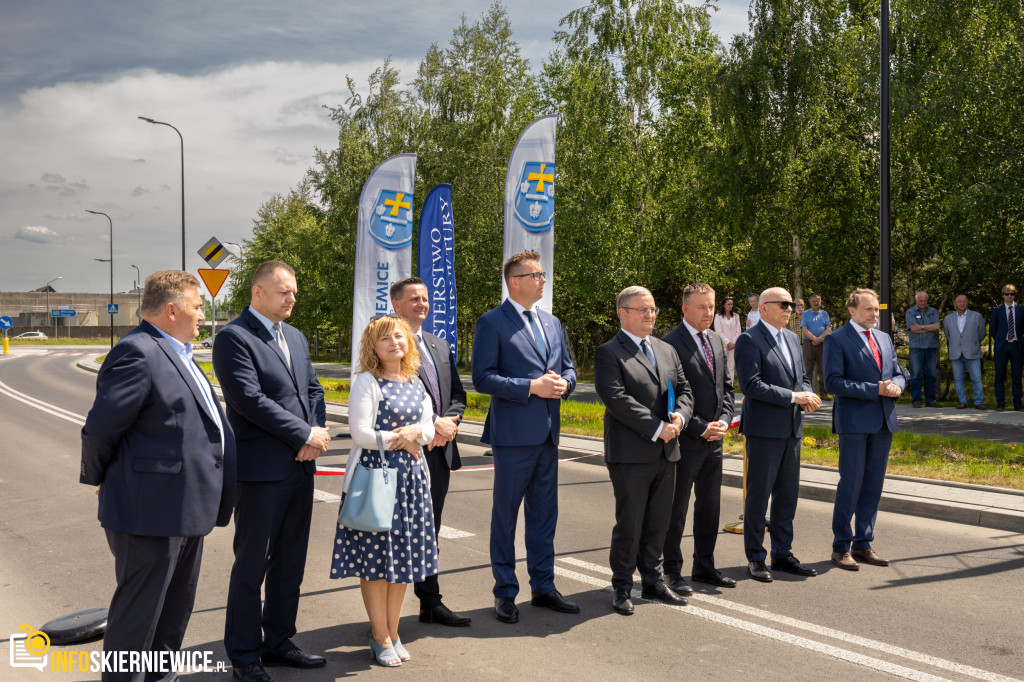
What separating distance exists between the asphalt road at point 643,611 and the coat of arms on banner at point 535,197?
4517mm

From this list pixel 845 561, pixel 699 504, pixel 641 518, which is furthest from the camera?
pixel 845 561

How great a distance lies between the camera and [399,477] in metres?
4.16

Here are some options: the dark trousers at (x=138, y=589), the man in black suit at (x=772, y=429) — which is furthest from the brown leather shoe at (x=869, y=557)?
the dark trousers at (x=138, y=589)

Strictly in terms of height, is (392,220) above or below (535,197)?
below

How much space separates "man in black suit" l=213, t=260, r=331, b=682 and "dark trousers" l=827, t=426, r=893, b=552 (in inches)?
156

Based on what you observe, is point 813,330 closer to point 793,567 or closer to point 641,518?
point 793,567

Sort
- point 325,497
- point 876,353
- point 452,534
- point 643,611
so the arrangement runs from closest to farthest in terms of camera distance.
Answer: point 643,611 < point 876,353 < point 452,534 < point 325,497

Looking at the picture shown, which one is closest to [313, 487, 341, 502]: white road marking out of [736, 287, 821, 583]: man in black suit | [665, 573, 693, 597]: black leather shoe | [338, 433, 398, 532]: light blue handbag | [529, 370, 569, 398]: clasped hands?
[665, 573, 693, 597]: black leather shoe

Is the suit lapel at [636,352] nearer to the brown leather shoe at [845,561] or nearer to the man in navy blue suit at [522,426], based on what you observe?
the man in navy blue suit at [522,426]

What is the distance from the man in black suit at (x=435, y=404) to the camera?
15.8 feet

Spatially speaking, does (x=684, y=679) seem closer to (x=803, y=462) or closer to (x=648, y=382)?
(x=648, y=382)

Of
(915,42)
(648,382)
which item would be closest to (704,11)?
(915,42)

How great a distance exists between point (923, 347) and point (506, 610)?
12.8 metres

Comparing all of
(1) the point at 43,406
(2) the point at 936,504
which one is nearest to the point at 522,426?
(2) the point at 936,504
